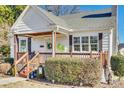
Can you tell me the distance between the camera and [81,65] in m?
9.49

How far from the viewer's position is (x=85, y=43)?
45.8 ft

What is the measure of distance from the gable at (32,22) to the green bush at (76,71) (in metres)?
→ 3.48

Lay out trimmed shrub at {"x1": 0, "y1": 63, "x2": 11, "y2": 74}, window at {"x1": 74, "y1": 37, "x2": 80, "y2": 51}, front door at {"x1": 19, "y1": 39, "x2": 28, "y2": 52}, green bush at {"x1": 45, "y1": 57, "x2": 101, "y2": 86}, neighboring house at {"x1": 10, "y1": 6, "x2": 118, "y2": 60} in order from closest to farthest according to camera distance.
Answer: green bush at {"x1": 45, "y1": 57, "x2": 101, "y2": 86}, neighboring house at {"x1": 10, "y1": 6, "x2": 118, "y2": 60}, trimmed shrub at {"x1": 0, "y1": 63, "x2": 11, "y2": 74}, window at {"x1": 74, "y1": 37, "x2": 80, "y2": 51}, front door at {"x1": 19, "y1": 39, "x2": 28, "y2": 52}

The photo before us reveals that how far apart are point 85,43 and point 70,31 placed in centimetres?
130

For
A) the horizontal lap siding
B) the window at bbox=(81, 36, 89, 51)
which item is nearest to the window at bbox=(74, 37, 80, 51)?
the window at bbox=(81, 36, 89, 51)

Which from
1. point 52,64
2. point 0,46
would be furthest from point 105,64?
point 0,46

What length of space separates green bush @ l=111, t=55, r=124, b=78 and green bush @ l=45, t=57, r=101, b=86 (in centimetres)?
216

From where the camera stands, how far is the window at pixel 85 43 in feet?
44.6

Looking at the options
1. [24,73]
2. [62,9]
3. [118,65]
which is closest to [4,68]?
[24,73]

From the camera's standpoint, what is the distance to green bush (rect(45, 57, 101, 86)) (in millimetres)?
9406

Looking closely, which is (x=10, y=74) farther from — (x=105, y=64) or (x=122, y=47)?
(x=122, y=47)

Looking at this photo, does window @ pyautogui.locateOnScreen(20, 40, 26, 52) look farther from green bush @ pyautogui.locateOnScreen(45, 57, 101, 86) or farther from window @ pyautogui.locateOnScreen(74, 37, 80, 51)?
green bush @ pyautogui.locateOnScreen(45, 57, 101, 86)

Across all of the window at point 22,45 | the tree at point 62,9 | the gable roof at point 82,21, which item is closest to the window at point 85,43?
the gable roof at point 82,21
